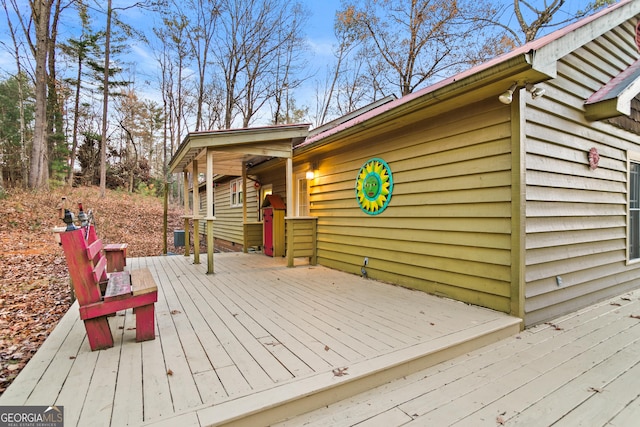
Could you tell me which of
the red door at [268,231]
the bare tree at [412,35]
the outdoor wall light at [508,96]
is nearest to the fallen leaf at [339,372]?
the outdoor wall light at [508,96]

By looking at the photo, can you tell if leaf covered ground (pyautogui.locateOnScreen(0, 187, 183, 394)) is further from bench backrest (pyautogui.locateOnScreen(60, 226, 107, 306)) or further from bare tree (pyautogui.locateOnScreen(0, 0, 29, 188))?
bare tree (pyautogui.locateOnScreen(0, 0, 29, 188))

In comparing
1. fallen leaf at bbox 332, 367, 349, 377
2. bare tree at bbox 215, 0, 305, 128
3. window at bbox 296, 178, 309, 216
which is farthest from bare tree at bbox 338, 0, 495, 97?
fallen leaf at bbox 332, 367, 349, 377

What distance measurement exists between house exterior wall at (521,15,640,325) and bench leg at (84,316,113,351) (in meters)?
3.84

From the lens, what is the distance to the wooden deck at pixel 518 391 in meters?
1.66

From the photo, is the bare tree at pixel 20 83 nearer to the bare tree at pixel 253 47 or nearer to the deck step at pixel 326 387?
the bare tree at pixel 253 47

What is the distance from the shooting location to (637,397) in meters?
1.88

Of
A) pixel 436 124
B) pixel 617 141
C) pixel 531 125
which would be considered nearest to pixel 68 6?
pixel 436 124

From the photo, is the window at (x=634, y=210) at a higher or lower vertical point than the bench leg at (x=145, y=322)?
higher

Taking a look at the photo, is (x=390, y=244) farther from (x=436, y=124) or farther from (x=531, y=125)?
(x=531, y=125)

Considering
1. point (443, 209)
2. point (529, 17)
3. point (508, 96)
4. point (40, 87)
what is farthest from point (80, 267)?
point (529, 17)

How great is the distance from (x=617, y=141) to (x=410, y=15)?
11097mm

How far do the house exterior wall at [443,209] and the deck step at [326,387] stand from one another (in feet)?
3.19

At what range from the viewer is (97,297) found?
87.5 inches
